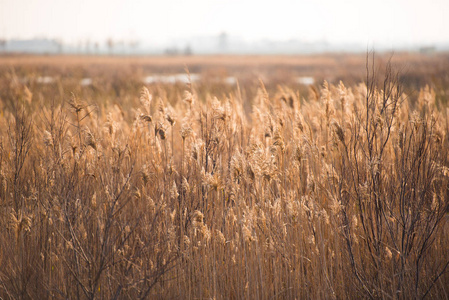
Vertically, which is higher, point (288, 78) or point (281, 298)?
point (288, 78)

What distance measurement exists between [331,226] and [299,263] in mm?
412

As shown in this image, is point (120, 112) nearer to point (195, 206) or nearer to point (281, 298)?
point (195, 206)

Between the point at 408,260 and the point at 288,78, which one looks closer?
the point at 408,260

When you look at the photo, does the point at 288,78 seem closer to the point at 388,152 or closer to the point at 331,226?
the point at 388,152

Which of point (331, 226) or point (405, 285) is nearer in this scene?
point (405, 285)

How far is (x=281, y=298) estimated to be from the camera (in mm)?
2900

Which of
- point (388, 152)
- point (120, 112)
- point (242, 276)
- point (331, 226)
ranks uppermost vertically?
point (120, 112)

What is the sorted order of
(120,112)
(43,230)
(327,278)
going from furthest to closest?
(120,112) < (43,230) < (327,278)

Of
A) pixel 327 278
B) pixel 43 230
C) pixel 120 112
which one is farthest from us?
pixel 120 112

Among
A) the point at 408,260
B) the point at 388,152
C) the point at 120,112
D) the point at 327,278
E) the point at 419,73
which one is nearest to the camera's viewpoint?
the point at 327,278

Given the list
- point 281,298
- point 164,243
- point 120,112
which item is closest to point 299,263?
point 281,298

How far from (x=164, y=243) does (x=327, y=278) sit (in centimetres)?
119

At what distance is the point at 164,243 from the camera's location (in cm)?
279

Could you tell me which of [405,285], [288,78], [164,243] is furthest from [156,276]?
[288,78]
